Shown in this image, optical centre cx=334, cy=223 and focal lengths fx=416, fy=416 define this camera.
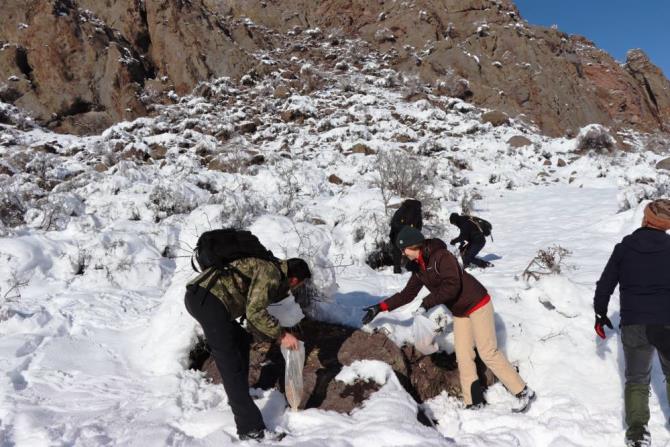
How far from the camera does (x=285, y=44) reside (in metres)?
31.9

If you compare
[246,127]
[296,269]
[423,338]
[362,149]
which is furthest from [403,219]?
[246,127]

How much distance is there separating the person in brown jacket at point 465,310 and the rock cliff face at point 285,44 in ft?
69.1

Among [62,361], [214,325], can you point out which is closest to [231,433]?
[214,325]

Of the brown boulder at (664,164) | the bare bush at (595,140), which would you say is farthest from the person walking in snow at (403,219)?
the bare bush at (595,140)

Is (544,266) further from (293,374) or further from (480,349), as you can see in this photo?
(293,374)

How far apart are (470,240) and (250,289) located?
161 inches

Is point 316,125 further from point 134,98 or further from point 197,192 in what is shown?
point 197,192

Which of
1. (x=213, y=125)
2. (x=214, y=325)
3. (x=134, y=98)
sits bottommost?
(x=214, y=325)

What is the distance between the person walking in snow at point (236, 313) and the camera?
253 centimetres

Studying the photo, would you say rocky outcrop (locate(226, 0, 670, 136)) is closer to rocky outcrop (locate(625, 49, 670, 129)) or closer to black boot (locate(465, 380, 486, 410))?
rocky outcrop (locate(625, 49, 670, 129))

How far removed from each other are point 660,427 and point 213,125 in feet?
62.0

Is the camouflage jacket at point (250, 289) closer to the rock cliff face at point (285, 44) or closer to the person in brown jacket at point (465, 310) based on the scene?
the person in brown jacket at point (465, 310)

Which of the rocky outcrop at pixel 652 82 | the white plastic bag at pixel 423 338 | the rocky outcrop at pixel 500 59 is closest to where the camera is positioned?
the white plastic bag at pixel 423 338

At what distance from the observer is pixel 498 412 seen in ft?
10.2
